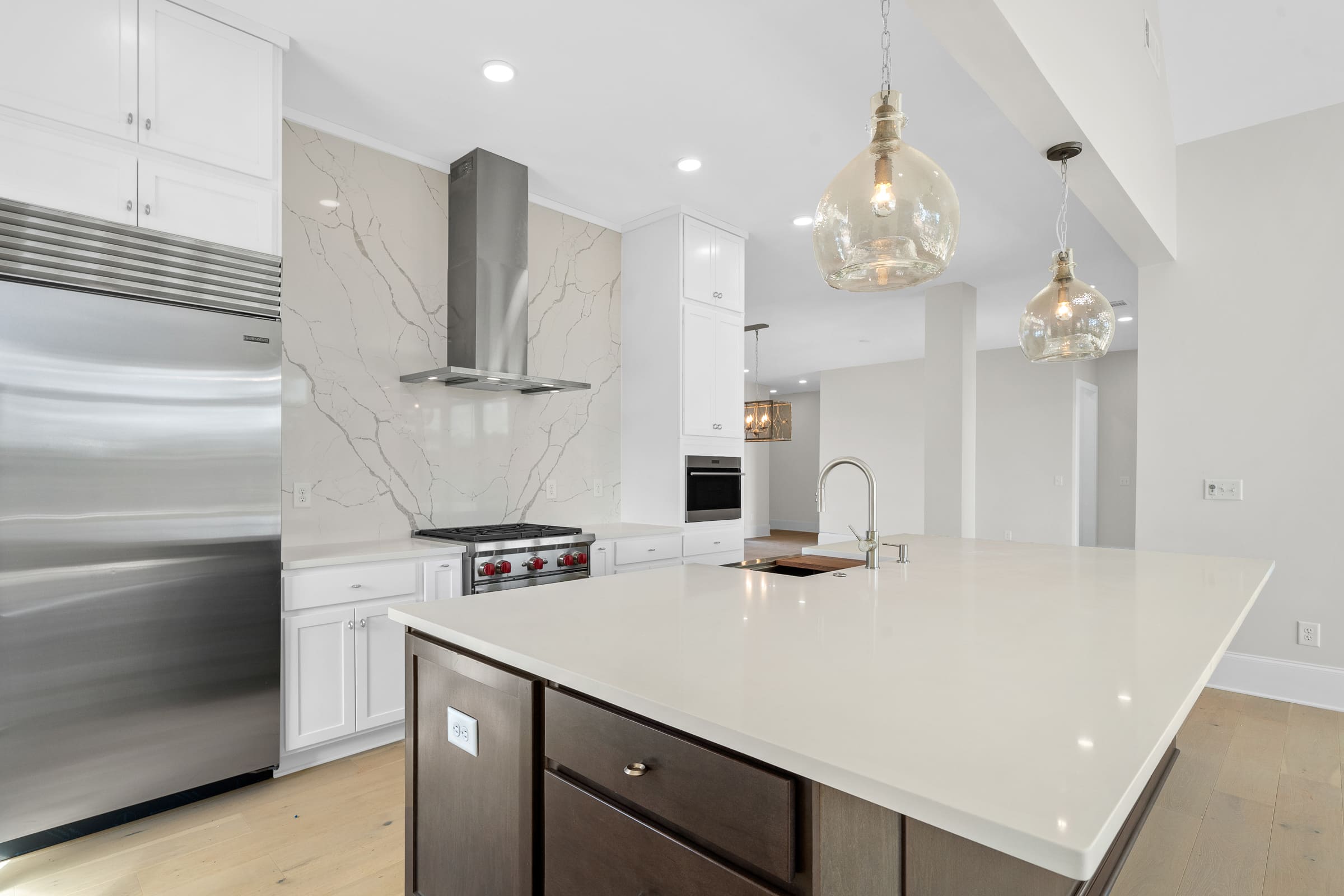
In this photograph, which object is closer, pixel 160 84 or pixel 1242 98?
pixel 160 84

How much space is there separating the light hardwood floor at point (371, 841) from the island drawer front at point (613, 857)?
41.8 inches

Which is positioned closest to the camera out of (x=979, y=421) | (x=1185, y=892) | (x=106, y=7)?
(x=1185, y=892)

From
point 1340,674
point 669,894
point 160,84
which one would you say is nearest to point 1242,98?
point 1340,674

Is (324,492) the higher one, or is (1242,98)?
(1242,98)

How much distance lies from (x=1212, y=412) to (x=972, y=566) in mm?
2399

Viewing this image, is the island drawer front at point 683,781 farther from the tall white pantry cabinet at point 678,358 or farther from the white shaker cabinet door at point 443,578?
the tall white pantry cabinet at point 678,358

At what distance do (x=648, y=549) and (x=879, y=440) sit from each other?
22.5ft

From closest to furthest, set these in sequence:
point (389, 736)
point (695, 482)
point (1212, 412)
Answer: point (389, 736), point (1212, 412), point (695, 482)

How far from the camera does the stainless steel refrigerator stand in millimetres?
1951

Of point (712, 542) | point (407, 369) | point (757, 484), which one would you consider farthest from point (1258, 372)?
point (757, 484)

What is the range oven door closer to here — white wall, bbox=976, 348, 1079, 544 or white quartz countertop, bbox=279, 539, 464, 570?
white quartz countertop, bbox=279, 539, 464, 570

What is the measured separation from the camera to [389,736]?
2.89 metres

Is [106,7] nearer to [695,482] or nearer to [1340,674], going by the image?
[695,482]

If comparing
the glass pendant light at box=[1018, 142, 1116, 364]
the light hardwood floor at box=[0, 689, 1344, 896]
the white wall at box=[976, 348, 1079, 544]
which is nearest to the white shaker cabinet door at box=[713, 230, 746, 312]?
the glass pendant light at box=[1018, 142, 1116, 364]
